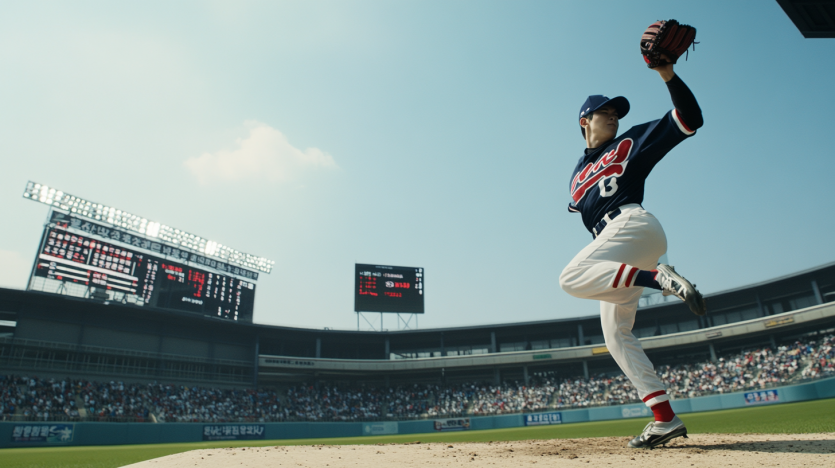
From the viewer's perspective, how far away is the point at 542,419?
29203 mm

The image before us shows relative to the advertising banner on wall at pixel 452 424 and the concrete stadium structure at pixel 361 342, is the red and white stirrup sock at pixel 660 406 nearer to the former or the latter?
the advertising banner on wall at pixel 452 424

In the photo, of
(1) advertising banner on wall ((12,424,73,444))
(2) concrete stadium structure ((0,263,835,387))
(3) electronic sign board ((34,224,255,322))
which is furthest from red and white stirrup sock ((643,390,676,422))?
(2) concrete stadium structure ((0,263,835,387))

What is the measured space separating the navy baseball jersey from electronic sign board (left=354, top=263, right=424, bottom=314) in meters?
34.0

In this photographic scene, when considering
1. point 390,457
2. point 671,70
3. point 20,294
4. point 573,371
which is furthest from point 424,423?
point 671,70

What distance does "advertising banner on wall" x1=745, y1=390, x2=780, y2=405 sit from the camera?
2362cm

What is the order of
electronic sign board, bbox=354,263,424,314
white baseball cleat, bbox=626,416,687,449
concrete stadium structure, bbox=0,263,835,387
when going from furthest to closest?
electronic sign board, bbox=354,263,424,314
concrete stadium structure, bbox=0,263,835,387
white baseball cleat, bbox=626,416,687,449

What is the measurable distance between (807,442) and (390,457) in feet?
10.3

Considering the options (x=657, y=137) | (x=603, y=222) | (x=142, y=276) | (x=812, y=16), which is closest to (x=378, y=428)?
(x=142, y=276)

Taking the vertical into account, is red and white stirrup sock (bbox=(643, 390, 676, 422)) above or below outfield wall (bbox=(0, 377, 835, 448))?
above

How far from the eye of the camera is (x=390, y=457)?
374cm

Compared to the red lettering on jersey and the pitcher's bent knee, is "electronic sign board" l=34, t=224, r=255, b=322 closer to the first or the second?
the red lettering on jersey

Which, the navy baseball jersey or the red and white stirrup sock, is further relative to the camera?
the red and white stirrup sock

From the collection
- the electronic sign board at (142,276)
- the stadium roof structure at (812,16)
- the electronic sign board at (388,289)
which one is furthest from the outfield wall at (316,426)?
the stadium roof structure at (812,16)

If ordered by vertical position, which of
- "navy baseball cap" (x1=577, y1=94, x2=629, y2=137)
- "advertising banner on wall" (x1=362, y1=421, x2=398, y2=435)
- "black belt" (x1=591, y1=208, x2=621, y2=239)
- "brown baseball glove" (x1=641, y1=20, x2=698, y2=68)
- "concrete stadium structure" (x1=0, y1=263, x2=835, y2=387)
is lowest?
"advertising banner on wall" (x1=362, y1=421, x2=398, y2=435)
